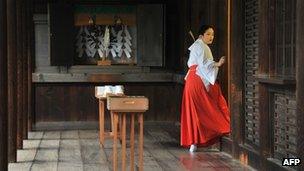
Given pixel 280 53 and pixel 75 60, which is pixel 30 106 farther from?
pixel 280 53

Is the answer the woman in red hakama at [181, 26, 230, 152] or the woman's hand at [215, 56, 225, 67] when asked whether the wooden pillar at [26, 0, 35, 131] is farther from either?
the woman's hand at [215, 56, 225, 67]

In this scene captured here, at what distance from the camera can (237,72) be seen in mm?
8133

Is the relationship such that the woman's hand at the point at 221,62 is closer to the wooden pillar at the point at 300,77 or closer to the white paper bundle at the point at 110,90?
the white paper bundle at the point at 110,90

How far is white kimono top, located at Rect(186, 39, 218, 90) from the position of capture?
8.72 metres

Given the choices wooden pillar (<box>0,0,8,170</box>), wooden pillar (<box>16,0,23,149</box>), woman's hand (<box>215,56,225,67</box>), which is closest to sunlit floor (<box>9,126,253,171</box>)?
wooden pillar (<box>16,0,23,149</box>)

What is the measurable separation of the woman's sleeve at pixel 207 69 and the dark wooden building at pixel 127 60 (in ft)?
0.68

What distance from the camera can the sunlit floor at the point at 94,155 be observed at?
301 inches

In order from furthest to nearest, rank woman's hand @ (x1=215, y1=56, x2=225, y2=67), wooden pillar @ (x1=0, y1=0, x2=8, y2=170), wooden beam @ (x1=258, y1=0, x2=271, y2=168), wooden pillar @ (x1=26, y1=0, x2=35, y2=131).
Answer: wooden pillar @ (x1=26, y1=0, x2=35, y2=131)
woman's hand @ (x1=215, y1=56, x2=225, y2=67)
wooden beam @ (x1=258, y1=0, x2=271, y2=168)
wooden pillar @ (x1=0, y1=0, x2=8, y2=170)

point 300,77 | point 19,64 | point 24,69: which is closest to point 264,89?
point 300,77

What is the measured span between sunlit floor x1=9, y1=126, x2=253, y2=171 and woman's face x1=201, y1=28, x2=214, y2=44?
1.58 meters

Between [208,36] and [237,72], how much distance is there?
919 millimetres

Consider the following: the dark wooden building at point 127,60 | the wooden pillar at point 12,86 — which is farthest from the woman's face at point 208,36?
the wooden pillar at point 12,86

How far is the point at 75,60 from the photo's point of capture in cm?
1279

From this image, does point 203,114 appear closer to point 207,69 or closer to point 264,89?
point 207,69
